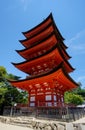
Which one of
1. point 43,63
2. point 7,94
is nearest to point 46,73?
point 43,63

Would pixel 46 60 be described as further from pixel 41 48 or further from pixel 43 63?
pixel 41 48

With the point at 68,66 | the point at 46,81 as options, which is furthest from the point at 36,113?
the point at 68,66

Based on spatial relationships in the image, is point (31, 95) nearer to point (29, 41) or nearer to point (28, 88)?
point (28, 88)

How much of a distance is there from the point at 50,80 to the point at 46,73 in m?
1.10

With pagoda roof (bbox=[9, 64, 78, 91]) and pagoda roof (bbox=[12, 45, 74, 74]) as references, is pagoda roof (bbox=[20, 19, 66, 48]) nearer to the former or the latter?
pagoda roof (bbox=[12, 45, 74, 74])

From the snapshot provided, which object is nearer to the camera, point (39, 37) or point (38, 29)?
point (39, 37)

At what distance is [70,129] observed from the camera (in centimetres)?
714

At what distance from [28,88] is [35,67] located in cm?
272

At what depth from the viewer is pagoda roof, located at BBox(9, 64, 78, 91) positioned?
1310 cm

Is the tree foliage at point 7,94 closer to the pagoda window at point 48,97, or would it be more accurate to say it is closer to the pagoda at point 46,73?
the pagoda at point 46,73

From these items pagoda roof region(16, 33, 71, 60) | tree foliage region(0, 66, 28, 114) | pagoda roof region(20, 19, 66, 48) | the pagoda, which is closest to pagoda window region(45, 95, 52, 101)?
the pagoda

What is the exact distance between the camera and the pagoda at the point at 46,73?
556 inches

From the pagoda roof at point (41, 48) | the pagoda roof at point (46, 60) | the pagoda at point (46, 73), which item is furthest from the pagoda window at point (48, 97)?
the pagoda roof at point (41, 48)

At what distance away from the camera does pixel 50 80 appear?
14242 mm
